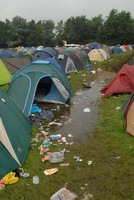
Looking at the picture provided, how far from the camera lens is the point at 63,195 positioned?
4.34m

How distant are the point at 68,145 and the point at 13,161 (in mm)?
1710

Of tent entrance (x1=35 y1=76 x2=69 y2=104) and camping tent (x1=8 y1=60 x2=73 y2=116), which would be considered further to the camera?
tent entrance (x1=35 y1=76 x2=69 y2=104)

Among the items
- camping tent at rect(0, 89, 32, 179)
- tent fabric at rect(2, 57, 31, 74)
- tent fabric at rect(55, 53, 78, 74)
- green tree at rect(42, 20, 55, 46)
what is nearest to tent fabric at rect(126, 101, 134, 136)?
camping tent at rect(0, 89, 32, 179)

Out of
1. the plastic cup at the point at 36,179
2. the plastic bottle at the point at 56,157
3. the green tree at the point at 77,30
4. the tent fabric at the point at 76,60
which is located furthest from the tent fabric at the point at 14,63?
the green tree at the point at 77,30

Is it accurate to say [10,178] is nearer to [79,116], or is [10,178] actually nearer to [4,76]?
[79,116]

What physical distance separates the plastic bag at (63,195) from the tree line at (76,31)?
44831 millimetres

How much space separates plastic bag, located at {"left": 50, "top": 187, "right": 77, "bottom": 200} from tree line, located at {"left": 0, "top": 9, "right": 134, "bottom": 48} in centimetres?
4483

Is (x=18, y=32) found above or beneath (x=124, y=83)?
above

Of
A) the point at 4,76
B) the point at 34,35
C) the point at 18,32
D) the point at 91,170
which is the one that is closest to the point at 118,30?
the point at 34,35

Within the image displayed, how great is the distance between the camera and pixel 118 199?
4.24 m

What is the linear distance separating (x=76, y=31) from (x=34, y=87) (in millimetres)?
46069

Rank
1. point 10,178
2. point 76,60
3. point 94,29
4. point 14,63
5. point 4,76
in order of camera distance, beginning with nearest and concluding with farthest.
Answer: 1. point 10,178
2. point 4,76
3. point 14,63
4. point 76,60
5. point 94,29

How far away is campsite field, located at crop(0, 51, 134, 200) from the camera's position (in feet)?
14.5

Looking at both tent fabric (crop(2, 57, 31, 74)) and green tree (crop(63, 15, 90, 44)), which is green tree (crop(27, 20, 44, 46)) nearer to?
green tree (crop(63, 15, 90, 44))
